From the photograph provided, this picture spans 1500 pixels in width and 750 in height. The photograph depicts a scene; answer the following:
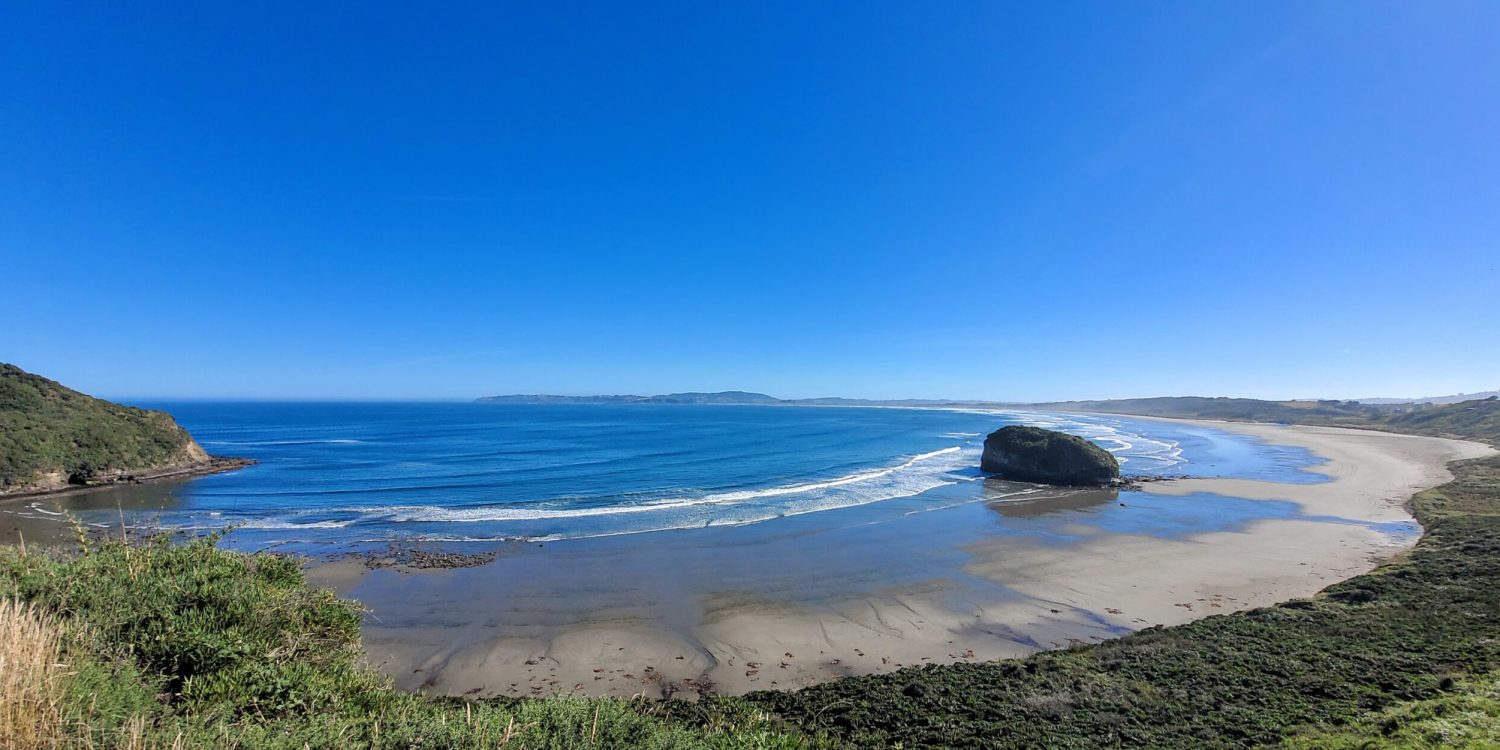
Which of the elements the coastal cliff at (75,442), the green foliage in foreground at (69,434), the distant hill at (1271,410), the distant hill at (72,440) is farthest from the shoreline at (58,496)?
the distant hill at (1271,410)

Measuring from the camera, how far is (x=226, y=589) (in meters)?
7.82

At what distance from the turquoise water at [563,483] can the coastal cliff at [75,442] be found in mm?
3302

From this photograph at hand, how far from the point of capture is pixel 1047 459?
4225cm

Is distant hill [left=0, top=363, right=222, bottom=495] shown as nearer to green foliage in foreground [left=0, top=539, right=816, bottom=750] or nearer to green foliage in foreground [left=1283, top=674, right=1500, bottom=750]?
green foliage in foreground [left=0, top=539, right=816, bottom=750]

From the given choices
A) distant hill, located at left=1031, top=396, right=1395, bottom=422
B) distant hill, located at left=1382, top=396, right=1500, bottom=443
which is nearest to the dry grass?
distant hill, located at left=1382, top=396, right=1500, bottom=443

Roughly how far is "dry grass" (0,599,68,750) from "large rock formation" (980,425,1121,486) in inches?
1842

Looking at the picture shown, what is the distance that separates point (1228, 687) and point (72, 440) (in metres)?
60.0

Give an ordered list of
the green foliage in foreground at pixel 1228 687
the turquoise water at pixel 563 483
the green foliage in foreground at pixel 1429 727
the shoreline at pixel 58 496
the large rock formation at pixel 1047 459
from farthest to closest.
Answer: the large rock formation at pixel 1047 459, the turquoise water at pixel 563 483, the shoreline at pixel 58 496, the green foliage in foreground at pixel 1228 687, the green foliage in foreground at pixel 1429 727

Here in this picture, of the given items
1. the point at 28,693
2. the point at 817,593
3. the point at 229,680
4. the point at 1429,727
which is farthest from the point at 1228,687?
the point at 28,693

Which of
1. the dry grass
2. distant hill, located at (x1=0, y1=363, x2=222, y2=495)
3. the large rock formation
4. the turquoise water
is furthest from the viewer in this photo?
the large rock formation

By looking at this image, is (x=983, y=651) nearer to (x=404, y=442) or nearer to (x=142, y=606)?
(x=142, y=606)

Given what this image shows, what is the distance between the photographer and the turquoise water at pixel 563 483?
27016 millimetres

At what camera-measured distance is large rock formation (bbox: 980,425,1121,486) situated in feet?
130

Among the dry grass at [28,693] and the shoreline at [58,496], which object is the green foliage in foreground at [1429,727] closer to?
the dry grass at [28,693]
